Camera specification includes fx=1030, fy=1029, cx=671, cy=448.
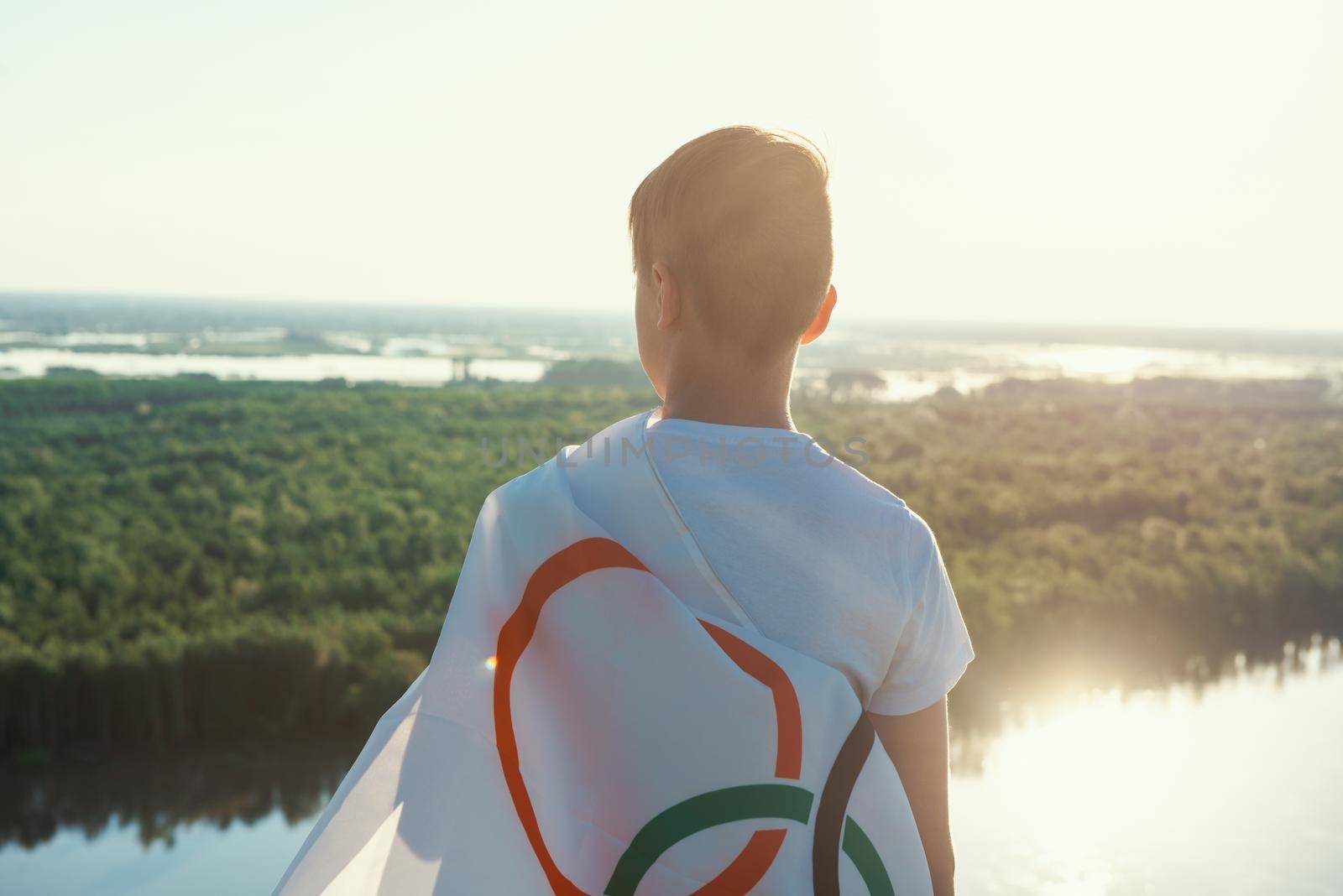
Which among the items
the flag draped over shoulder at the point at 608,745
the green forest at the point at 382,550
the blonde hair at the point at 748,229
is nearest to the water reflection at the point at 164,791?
the green forest at the point at 382,550

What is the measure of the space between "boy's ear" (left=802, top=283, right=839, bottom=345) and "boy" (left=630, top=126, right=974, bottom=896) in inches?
1.6

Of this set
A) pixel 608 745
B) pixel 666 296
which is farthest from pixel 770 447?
pixel 608 745

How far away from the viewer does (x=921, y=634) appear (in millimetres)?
1110

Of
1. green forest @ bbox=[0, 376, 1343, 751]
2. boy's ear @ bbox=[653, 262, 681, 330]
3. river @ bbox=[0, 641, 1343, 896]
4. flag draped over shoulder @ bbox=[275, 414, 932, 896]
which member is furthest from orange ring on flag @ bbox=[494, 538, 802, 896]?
green forest @ bbox=[0, 376, 1343, 751]

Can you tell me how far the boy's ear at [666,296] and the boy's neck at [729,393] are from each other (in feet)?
0.18

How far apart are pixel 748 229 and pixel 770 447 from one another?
0.23 metres

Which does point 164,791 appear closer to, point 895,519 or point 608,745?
point 608,745

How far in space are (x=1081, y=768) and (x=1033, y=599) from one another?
3.46 metres

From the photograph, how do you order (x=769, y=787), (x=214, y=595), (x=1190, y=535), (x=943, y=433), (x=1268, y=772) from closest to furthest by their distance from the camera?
(x=769, y=787)
(x=1268, y=772)
(x=214, y=595)
(x=1190, y=535)
(x=943, y=433)

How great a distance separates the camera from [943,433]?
99.3ft

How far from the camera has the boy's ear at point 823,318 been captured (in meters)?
1.17

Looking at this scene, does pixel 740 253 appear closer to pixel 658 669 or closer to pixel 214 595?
pixel 658 669

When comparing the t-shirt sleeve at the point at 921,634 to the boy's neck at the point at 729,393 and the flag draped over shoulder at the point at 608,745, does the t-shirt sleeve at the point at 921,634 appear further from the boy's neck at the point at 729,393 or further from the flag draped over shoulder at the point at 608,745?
the boy's neck at the point at 729,393

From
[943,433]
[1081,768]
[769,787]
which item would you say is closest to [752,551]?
[769,787]
